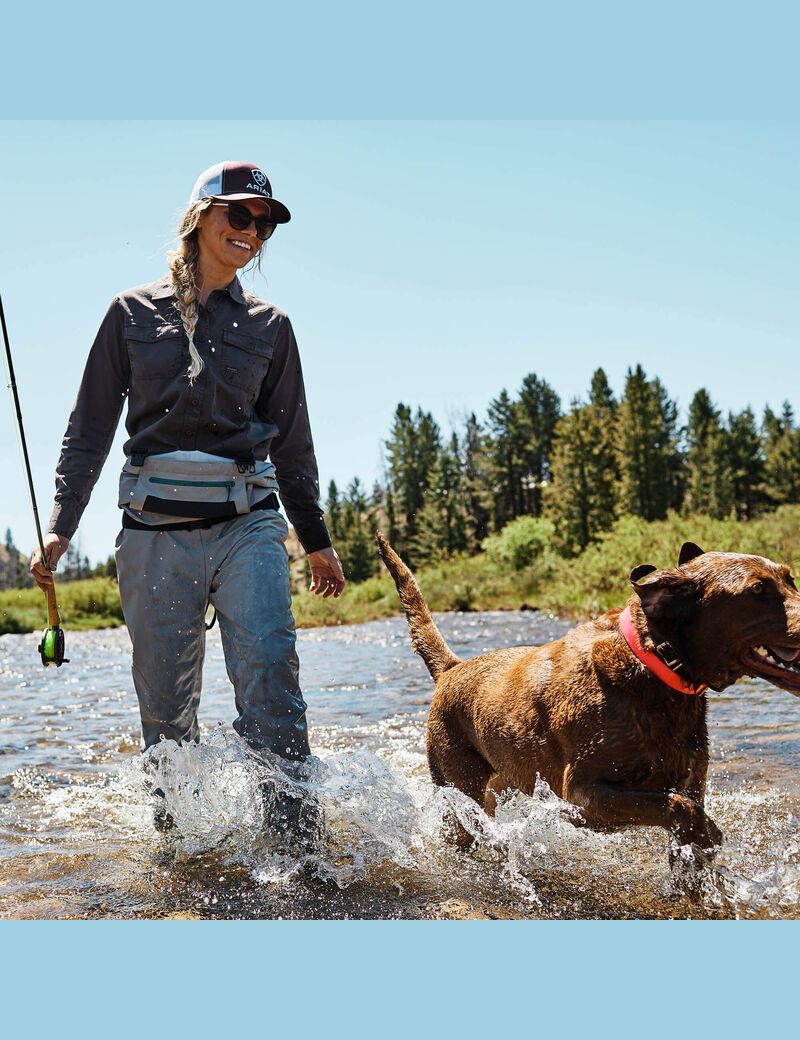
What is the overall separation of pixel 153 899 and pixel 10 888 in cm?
77

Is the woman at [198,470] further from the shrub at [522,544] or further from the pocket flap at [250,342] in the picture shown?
the shrub at [522,544]

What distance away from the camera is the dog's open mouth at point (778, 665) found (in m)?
3.58

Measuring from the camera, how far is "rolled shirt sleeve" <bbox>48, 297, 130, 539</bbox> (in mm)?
4383

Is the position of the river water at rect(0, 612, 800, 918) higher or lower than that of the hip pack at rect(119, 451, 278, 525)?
lower

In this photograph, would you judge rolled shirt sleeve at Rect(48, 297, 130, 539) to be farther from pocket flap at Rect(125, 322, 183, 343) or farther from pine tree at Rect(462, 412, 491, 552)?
pine tree at Rect(462, 412, 491, 552)

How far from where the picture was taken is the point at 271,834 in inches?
166

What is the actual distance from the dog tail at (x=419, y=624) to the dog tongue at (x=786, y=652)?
79.1 inches

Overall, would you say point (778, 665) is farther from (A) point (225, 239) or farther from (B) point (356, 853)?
(A) point (225, 239)

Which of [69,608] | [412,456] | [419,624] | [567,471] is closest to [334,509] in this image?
[412,456]

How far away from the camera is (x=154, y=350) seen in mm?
4266

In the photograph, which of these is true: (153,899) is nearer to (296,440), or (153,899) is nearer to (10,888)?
(10,888)

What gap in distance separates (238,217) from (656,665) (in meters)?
2.72

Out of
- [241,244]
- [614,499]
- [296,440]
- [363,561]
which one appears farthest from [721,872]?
[363,561]

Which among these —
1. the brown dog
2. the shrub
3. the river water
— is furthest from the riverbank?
the brown dog
